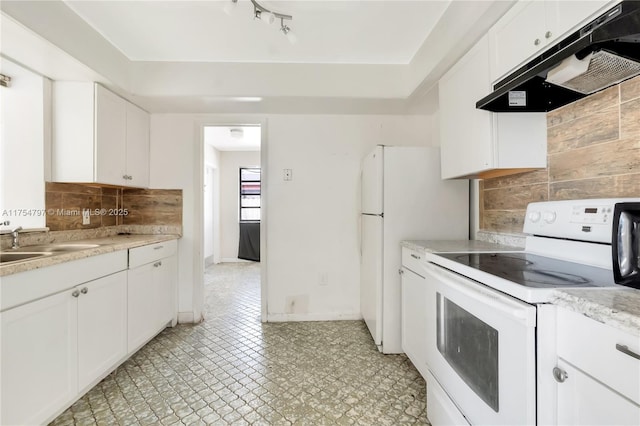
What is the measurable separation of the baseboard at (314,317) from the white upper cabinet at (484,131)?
1.77 m

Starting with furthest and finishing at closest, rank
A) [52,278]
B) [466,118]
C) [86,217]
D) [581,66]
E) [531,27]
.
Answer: [86,217], [466,118], [52,278], [531,27], [581,66]

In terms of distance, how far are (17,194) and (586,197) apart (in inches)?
136

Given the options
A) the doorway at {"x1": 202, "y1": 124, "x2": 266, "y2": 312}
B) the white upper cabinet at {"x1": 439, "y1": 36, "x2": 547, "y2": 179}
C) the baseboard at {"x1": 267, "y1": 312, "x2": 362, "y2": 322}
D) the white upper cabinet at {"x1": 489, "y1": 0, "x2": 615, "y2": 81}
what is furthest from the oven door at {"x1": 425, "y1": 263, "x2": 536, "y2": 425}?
the doorway at {"x1": 202, "y1": 124, "x2": 266, "y2": 312}

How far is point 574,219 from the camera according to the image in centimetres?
124

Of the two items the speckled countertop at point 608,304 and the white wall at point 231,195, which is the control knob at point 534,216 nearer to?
the speckled countertop at point 608,304

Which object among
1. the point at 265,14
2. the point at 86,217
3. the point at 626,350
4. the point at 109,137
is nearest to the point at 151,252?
the point at 86,217

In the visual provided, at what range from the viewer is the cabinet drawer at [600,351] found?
24.1 inches

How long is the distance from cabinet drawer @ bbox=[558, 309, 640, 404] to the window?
5.35 meters

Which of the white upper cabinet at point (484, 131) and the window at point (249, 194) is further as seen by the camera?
the window at point (249, 194)

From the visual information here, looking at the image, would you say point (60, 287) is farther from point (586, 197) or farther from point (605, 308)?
point (586, 197)

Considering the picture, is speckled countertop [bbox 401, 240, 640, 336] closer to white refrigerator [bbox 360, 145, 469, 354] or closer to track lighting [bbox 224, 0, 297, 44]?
white refrigerator [bbox 360, 145, 469, 354]

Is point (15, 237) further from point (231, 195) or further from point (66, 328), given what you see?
point (231, 195)

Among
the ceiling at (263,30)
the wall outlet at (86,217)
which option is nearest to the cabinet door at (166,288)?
the wall outlet at (86,217)

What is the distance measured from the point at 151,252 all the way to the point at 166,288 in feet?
1.46
